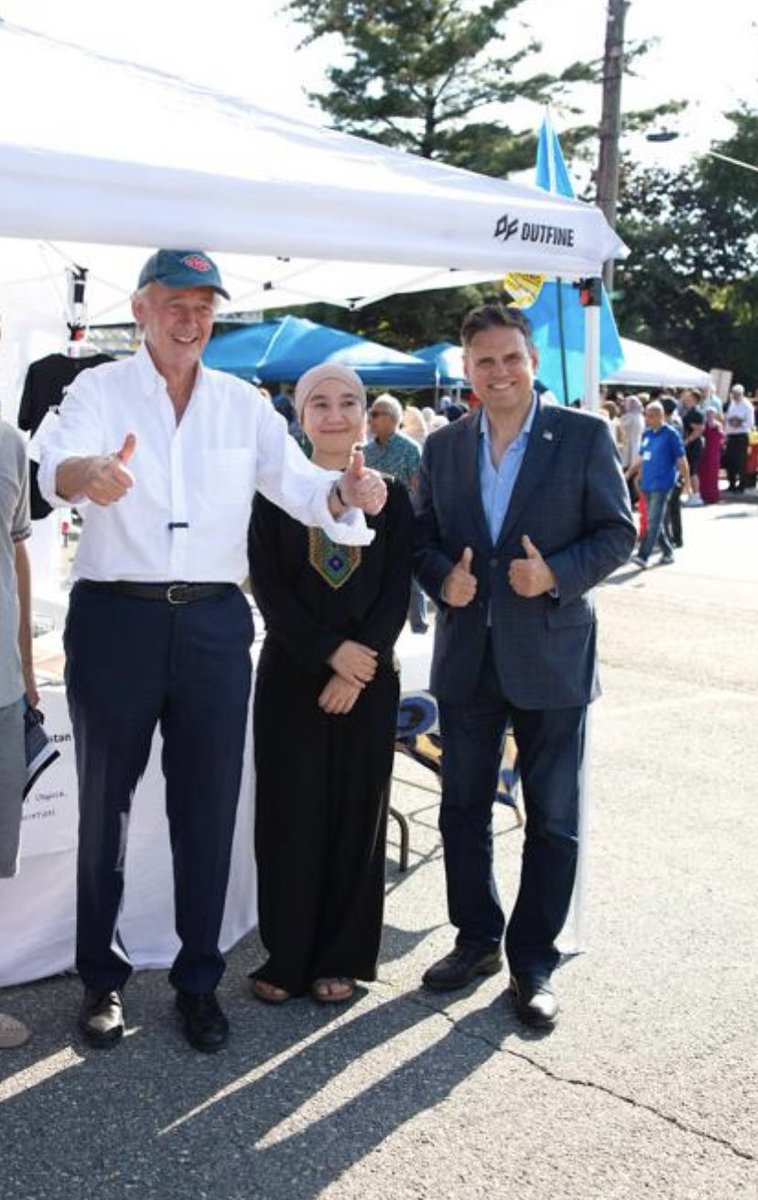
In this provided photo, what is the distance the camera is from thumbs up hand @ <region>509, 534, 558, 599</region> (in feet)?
10.8

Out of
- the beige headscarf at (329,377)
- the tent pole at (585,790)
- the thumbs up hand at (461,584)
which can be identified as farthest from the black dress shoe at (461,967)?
the beige headscarf at (329,377)

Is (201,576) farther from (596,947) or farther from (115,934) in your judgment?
(596,947)

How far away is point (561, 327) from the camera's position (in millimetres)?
4758

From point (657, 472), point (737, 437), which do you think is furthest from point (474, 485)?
point (737, 437)

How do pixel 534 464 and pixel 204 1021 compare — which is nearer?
pixel 204 1021

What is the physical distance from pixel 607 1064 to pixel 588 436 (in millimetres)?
1680

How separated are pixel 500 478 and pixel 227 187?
109 cm

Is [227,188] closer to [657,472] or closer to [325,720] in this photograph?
[325,720]

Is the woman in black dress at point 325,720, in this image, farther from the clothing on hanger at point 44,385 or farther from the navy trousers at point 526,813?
the clothing on hanger at point 44,385

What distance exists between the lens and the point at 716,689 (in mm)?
7758

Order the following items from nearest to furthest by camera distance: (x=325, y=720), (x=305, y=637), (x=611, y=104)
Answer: (x=305, y=637), (x=325, y=720), (x=611, y=104)

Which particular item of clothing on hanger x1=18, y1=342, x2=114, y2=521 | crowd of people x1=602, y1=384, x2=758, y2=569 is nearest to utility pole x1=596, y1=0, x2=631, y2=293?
crowd of people x1=602, y1=384, x2=758, y2=569

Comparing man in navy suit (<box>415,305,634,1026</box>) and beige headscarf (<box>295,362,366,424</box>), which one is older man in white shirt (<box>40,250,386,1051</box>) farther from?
man in navy suit (<box>415,305,634,1026</box>)

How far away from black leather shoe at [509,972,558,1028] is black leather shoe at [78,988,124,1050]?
1102 millimetres
